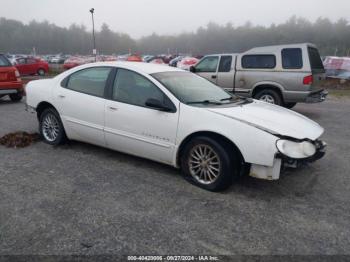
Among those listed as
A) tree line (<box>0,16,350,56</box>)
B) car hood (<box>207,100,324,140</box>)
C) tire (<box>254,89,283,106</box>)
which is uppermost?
tree line (<box>0,16,350,56</box>)

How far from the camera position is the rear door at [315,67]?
27.2ft

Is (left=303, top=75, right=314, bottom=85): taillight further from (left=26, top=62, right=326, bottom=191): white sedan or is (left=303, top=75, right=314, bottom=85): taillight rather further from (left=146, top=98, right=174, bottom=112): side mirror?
(left=146, top=98, right=174, bottom=112): side mirror

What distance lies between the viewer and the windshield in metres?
4.15

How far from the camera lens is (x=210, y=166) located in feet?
12.5

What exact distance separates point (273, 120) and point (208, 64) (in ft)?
21.9

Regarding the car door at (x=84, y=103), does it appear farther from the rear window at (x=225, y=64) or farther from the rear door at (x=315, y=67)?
the rear door at (x=315, y=67)

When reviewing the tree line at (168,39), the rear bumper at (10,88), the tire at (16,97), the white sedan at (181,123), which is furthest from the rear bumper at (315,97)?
the tree line at (168,39)

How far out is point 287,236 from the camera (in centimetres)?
290

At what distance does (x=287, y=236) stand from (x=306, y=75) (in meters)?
6.23

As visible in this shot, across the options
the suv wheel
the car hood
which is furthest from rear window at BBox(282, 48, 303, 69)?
the suv wheel

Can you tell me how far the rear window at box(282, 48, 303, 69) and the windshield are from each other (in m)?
4.39

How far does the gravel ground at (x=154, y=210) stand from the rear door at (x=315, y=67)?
160 inches

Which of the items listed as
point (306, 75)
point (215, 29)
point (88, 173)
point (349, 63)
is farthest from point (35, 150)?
point (215, 29)

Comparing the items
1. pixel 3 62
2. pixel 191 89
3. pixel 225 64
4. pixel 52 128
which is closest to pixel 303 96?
pixel 225 64
